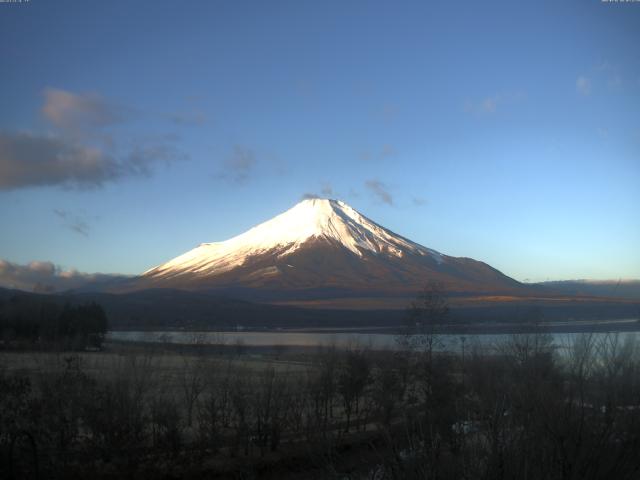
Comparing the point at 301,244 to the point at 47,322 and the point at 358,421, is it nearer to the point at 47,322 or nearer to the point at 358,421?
the point at 47,322

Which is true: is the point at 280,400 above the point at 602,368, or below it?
below

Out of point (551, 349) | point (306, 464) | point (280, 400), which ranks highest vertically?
point (551, 349)

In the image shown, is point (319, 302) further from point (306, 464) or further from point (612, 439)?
point (612, 439)

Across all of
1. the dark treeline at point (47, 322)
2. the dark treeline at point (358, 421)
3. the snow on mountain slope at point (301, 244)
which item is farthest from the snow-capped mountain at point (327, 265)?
the dark treeline at point (358, 421)

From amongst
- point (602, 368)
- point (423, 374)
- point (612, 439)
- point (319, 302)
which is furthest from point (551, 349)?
point (319, 302)

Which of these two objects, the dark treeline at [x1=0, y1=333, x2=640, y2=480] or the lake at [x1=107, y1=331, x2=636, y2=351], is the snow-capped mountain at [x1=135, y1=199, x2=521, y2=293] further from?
the dark treeline at [x1=0, y1=333, x2=640, y2=480]

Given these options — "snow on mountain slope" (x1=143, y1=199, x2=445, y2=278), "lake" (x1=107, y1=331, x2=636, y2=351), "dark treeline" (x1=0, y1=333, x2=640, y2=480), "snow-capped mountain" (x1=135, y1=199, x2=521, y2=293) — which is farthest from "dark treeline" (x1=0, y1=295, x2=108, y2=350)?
"snow on mountain slope" (x1=143, y1=199, x2=445, y2=278)
